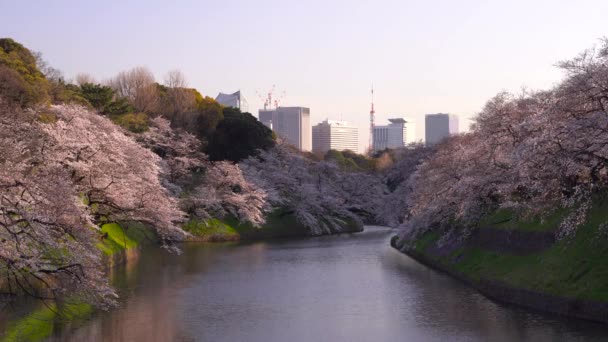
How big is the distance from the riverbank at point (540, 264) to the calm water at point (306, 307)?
2.42ft

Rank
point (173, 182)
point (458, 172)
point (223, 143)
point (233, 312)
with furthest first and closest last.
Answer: point (223, 143) < point (173, 182) < point (458, 172) < point (233, 312)

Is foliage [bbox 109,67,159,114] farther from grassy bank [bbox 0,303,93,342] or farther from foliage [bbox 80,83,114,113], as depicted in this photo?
grassy bank [bbox 0,303,93,342]

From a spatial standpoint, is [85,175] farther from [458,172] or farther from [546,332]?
[546,332]

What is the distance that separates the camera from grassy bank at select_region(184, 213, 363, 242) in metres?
66.8

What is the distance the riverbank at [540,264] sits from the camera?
24312 mm

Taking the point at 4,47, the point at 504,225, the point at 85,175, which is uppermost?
the point at 4,47

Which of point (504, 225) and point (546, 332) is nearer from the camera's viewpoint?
point (546, 332)

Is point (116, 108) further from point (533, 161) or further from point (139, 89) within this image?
point (533, 161)

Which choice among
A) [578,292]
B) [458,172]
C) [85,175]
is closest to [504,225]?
[458,172]

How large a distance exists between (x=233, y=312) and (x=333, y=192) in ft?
202

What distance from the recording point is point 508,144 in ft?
122

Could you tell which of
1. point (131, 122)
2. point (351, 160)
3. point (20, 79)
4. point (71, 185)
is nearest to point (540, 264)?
point (71, 185)

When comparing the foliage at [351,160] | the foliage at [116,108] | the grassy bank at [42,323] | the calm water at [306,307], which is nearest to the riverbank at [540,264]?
the calm water at [306,307]

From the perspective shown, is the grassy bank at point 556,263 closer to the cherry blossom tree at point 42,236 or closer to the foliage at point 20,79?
the cherry blossom tree at point 42,236
